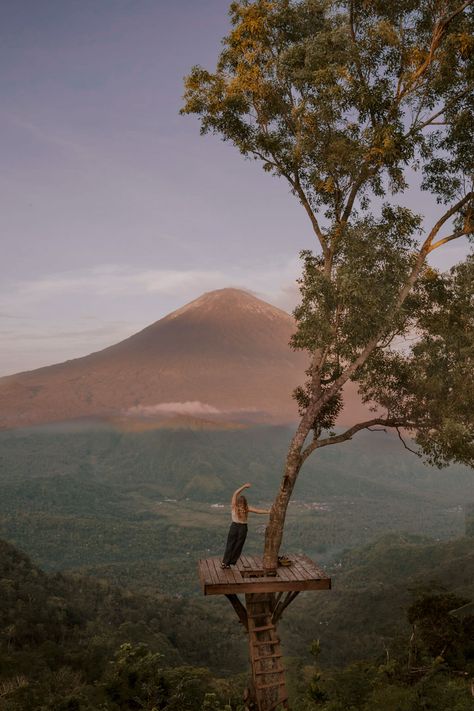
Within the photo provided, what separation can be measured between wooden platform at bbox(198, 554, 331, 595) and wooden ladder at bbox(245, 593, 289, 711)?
674mm

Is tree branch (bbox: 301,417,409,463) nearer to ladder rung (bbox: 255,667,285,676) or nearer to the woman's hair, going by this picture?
the woman's hair

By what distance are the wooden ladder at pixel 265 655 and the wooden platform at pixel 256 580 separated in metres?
0.67

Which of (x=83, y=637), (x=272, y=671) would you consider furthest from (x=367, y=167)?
(x=83, y=637)

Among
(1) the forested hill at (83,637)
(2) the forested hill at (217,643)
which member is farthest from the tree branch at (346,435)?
(1) the forested hill at (83,637)

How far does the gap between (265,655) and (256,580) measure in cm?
172

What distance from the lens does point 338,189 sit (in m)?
12.3

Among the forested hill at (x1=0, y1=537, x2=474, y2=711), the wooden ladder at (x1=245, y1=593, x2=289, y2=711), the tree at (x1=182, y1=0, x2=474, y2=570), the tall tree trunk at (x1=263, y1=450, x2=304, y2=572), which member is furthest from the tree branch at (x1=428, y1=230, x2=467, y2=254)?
the forested hill at (x1=0, y1=537, x2=474, y2=711)

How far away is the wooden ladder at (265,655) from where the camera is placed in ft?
34.0

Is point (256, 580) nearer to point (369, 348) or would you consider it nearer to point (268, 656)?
point (268, 656)

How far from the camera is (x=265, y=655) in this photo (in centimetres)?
1062

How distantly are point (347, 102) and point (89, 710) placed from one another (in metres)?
14.8

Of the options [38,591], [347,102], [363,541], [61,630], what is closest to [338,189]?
[347,102]

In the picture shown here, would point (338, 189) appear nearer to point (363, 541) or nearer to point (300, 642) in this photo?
point (300, 642)

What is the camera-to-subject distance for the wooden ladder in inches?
408
